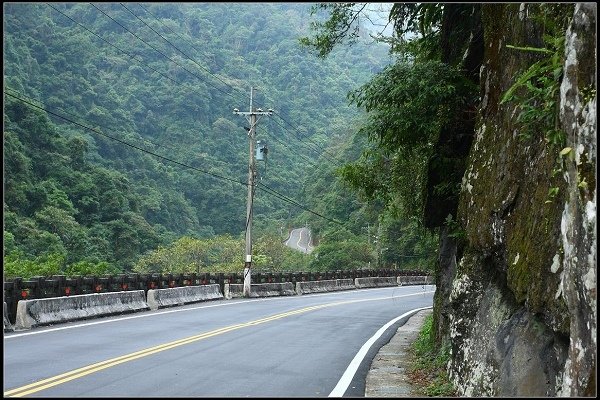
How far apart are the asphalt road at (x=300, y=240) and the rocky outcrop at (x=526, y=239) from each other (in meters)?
106

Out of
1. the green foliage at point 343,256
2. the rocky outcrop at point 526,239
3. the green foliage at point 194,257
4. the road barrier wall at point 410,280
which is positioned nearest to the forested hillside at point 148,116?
the green foliage at point 194,257

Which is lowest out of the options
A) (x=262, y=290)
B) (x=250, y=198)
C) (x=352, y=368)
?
(x=262, y=290)

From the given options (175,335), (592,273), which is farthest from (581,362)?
(175,335)

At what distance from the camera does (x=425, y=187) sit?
14945mm

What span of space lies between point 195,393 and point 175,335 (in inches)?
296

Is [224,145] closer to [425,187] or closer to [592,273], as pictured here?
[425,187]

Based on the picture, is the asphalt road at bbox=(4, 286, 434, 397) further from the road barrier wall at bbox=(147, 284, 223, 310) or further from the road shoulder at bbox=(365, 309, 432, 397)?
the road barrier wall at bbox=(147, 284, 223, 310)

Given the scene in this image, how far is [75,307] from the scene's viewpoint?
20.2 m

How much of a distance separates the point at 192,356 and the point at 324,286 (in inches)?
1265

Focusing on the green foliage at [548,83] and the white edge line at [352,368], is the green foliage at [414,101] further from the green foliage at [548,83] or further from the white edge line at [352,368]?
the green foliage at [548,83]

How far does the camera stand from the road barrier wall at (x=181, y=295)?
84.4 ft

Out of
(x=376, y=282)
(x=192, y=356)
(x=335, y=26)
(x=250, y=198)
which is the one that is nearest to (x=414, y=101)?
(x=335, y=26)

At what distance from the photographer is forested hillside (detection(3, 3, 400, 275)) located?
57.0 metres

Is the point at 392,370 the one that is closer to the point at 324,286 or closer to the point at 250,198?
the point at 250,198
